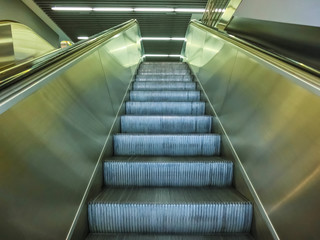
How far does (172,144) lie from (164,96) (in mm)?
1173

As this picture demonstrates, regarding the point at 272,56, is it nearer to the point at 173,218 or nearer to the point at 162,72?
the point at 173,218

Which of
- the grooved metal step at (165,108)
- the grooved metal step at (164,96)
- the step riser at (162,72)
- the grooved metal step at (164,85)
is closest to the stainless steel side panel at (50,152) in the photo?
the grooved metal step at (165,108)

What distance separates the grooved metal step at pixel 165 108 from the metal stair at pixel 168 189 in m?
0.02

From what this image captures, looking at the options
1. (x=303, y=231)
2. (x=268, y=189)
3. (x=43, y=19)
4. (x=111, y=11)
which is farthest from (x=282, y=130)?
(x=43, y=19)

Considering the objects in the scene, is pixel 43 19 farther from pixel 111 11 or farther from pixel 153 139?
pixel 153 139

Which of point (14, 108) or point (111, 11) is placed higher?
point (111, 11)

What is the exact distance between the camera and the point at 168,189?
1.75 m

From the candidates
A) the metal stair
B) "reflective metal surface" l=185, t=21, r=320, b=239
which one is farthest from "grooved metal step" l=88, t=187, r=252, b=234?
"reflective metal surface" l=185, t=21, r=320, b=239

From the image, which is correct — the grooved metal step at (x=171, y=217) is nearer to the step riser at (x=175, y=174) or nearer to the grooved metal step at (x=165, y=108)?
the step riser at (x=175, y=174)

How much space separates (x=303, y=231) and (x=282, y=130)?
484 millimetres

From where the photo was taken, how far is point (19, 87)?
988 mm

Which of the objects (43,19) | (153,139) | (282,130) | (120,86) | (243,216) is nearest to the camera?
(282,130)

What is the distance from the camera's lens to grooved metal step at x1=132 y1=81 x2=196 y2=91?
356 centimetres

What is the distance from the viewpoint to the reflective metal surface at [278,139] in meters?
1.02
